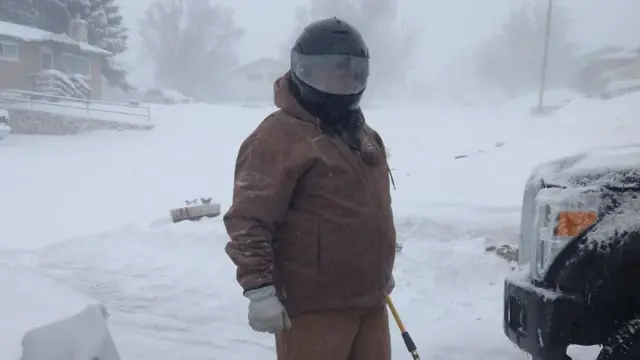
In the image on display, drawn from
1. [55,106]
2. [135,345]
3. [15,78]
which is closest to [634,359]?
[135,345]

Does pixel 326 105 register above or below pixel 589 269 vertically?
above

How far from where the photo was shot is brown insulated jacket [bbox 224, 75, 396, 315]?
7.36ft

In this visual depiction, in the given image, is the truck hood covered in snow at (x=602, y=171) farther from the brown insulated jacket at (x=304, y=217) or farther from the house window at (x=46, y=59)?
the house window at (x=46, y=59)

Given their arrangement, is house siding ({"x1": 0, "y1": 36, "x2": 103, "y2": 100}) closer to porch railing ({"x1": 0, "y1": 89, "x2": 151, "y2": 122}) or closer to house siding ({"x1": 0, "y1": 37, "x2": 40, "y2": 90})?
house siding ({"x1": 0, "y1": 37, "x2": 40, "y2": 90})

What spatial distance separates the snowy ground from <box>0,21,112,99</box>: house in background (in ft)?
27.6

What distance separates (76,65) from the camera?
30.2m

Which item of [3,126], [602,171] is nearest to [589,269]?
[602,171]

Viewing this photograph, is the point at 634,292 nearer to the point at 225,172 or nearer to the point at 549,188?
the point at 549,188

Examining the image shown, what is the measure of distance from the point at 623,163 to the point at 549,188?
32cm

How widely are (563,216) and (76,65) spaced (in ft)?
101

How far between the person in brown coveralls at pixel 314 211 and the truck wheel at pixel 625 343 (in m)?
0.91

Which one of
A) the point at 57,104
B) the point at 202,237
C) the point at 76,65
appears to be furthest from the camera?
the point at 76,65

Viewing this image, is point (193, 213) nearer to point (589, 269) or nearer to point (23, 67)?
point (589, 269)

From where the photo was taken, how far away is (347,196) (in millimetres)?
2350
